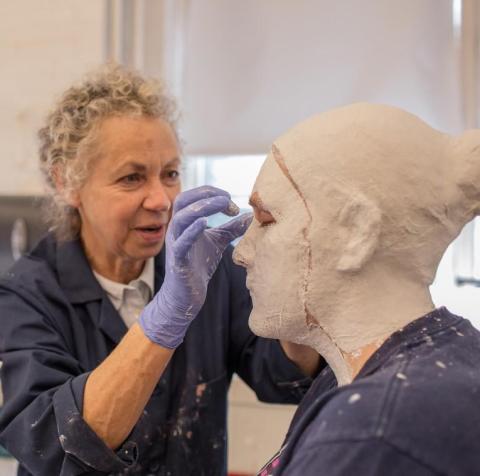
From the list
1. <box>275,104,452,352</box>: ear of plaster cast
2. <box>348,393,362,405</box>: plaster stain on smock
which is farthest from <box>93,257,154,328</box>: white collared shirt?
<box>348,393,362,405</box>: plaster stain on smock

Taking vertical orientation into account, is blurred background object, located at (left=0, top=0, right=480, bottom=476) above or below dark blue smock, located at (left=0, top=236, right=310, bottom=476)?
above

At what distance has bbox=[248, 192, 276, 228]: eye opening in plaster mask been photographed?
0.86m

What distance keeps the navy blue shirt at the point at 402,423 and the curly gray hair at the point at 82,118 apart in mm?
753

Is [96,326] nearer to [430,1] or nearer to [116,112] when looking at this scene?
[116,112]

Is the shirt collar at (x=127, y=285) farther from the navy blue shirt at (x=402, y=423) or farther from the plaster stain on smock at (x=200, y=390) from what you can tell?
the navy blue shirt at (x=402, y=423)

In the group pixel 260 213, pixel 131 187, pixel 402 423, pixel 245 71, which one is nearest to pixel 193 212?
pixel 260 213

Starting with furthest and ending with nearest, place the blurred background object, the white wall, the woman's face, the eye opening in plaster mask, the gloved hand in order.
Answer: the white wall
the blurred background object
the woman's face
the gloved hand
the eye opening in plaster mask

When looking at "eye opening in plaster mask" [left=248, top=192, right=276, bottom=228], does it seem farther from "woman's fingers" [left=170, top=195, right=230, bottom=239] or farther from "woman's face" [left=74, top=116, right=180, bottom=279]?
"woman's face" [left=74, top=116, right=180, bottom=279]

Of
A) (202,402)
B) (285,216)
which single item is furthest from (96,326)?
(285,216)

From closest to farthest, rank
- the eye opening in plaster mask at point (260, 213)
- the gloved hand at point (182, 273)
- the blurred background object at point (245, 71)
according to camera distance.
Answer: the eye opening in plaster mask at point (260, 213)
the gloved hand at point (182, 273)
the blurred background object at point (245, 71)

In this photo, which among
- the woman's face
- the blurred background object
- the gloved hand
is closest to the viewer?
the gloved hand

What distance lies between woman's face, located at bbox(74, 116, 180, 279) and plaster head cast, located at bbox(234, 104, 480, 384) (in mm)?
436

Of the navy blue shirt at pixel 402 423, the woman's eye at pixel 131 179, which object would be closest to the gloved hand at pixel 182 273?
the woman's eye at pixel 131 179

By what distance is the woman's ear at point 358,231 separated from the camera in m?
0.76
